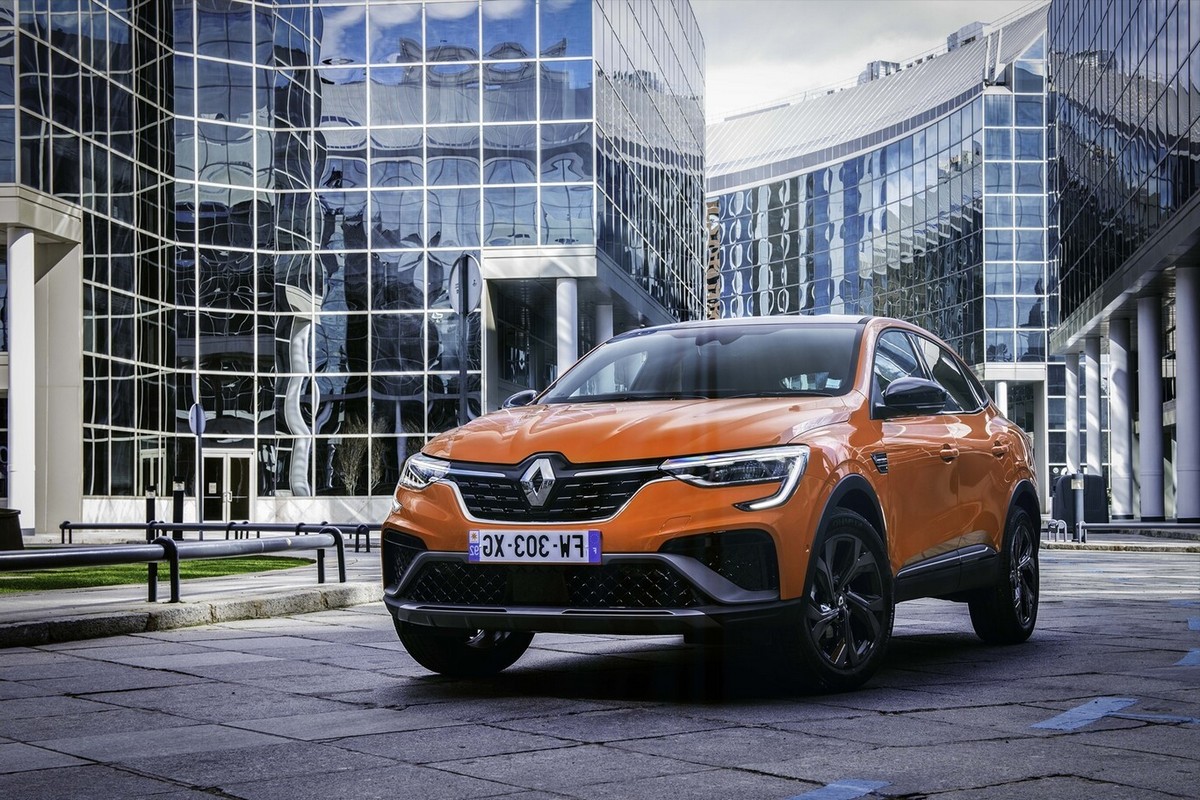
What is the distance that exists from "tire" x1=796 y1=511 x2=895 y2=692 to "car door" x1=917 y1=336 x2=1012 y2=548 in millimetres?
1218

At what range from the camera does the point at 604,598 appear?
6.20 metres

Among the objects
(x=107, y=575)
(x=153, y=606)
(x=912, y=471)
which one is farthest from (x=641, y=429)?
(x=107, y=575)

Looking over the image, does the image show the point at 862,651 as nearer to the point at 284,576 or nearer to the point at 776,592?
the point at 776,592

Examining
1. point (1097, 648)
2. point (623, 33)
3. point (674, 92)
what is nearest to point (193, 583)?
point (1097, 648)

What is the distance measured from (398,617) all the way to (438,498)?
0.60 m

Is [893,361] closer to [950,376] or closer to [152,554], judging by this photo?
[950,376]

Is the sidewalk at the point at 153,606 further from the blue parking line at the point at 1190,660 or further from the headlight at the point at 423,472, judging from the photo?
the blue parking line at the point at 1190,660

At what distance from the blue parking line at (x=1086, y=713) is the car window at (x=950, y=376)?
2330mm

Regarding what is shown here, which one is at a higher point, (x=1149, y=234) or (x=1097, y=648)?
(x=1149, y=234)

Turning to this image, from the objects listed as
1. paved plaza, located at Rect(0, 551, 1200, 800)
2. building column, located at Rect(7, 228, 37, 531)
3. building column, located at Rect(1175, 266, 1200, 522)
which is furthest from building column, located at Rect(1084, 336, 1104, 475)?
paved plaza, located at Rect(0, 551, 1200, 800)

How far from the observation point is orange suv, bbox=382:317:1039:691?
6156 millimetres

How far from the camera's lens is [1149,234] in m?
37.7

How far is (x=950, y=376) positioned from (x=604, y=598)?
11.2 ft

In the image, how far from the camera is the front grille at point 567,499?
622cm
